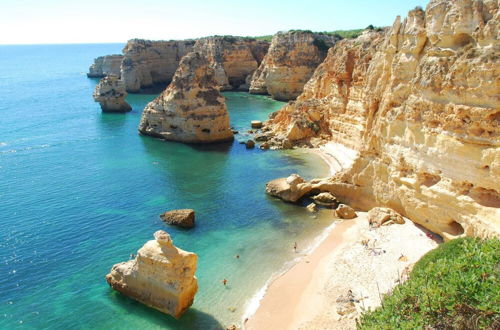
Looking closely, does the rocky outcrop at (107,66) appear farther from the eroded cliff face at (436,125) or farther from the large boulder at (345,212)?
the eroded cliff face at (436,125)

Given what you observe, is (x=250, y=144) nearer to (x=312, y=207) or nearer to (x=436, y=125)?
(x=312, y=207)

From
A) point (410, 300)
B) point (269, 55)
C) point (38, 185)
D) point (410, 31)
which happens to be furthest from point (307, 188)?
point (269, 55)

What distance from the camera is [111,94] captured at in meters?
68.7

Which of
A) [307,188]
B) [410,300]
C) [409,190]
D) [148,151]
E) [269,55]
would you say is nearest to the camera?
[410,300]

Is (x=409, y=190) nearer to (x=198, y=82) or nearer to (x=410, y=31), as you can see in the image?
(x=410, y=31)

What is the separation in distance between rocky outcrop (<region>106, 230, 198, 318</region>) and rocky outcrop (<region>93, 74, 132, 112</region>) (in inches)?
2129

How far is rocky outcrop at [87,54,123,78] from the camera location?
11181cm

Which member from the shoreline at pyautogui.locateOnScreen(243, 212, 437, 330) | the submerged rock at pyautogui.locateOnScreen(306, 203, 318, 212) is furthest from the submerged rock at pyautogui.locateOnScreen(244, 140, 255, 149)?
the shoreline at pyautogui.locateOnScreen(243, 212, 437, 330)

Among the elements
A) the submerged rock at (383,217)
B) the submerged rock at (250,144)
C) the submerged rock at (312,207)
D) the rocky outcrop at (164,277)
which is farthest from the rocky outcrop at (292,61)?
the rocky outcrop at (164,277)

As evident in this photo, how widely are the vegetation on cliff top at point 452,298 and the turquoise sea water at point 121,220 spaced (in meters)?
8.72

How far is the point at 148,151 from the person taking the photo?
47.2 meters

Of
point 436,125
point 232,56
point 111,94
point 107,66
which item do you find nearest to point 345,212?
point 436,125

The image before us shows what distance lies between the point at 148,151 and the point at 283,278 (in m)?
29.5

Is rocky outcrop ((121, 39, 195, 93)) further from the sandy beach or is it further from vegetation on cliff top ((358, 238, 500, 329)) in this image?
→ vegetation on cliff top ((358, 238, 500, 329))
